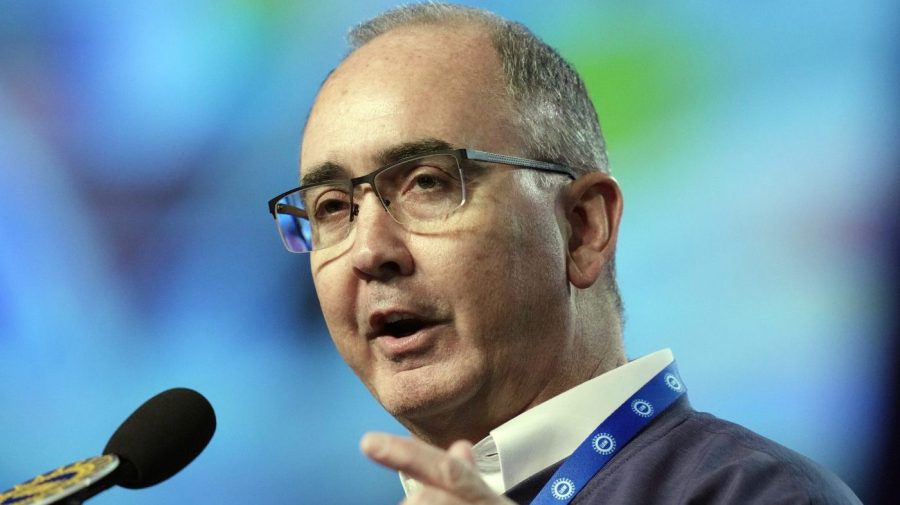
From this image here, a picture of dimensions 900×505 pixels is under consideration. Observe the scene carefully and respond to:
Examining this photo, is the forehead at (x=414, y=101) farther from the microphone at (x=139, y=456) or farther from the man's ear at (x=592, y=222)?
the microphone at (x=139, y=456)

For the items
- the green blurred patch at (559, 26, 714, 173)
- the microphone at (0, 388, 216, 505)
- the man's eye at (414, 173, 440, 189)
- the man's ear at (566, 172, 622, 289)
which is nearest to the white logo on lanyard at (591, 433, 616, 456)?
the man's ear at (566, 172, 622, 289)

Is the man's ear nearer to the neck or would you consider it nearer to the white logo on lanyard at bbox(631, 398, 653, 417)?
the neck

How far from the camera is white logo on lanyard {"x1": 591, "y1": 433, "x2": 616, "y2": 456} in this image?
1.86 meters

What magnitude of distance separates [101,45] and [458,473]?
2.29 meters

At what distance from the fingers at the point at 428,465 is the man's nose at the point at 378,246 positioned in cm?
72

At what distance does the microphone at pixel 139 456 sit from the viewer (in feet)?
3.94

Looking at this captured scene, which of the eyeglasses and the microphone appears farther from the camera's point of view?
the eyeglasses

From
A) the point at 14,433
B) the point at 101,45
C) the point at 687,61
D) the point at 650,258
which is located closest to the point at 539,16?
the point at 687,61

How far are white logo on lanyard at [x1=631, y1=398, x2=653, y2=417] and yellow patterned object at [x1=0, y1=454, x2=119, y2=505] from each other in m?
0.96

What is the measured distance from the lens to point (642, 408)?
193 centimetres

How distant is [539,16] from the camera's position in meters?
2.86

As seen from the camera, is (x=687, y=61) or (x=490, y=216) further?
(x=687, y=61)

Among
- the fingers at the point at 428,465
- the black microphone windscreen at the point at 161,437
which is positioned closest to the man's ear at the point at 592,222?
the black microphone windscreen at the point at 161,437

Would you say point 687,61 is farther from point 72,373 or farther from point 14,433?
point 14,433
